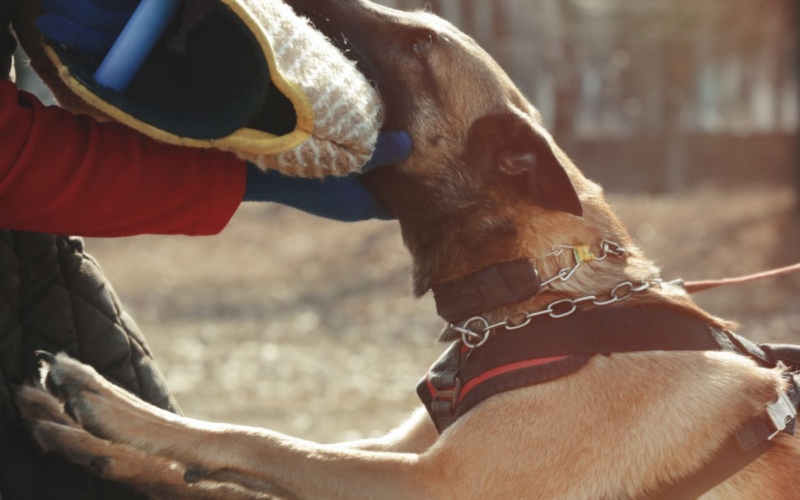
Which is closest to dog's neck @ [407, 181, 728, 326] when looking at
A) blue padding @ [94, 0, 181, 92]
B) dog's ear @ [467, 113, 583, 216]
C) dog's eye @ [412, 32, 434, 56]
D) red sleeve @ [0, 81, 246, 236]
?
dog's ear @ [467, 113, 583, 216]

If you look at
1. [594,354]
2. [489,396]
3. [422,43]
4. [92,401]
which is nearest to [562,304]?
[594,354]

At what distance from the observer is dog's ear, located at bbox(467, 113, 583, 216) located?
2795mm

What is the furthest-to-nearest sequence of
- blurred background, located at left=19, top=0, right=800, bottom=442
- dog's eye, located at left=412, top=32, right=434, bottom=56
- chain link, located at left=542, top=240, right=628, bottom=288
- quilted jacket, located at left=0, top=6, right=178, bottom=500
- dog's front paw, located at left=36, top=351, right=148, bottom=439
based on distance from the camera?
blurred background, located at left=19, top=0, right=800, bottom=442 → dog's eye, located at left=412, top=32, right=434, bottom=56 → chain link, located at left=542, top=240, right=628, bottom=288 → dog's front paw, located at left=36, top=351, right=148, bottom=439 → quilted jacket, located at left=0, top=6, right=178, bottom=500

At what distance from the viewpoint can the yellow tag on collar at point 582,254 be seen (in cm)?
288

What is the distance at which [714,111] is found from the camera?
42531mm

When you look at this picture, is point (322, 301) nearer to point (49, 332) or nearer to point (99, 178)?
point (49, 332)

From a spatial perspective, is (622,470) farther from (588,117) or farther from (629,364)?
(588,117)

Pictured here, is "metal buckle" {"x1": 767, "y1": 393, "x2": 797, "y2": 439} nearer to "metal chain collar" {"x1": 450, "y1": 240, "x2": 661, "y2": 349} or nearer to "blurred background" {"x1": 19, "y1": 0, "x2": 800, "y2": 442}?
"metal chain collar" {"x1": 450, "y1": 240, "x2": 661, "y2": 349}

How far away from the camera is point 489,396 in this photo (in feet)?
8.63

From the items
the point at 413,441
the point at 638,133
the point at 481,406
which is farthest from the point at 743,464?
the point at 638,133

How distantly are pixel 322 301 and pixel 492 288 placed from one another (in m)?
7.80

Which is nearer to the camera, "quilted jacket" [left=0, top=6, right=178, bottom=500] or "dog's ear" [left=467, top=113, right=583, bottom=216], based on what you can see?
"quilted jacket" [left=0, top=6, right=178, bottom=500]

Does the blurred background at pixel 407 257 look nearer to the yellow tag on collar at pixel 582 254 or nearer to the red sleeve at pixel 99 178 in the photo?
the yellow tag on collar at pixel 582 254

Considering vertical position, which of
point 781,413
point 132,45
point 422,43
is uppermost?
point 132,45
